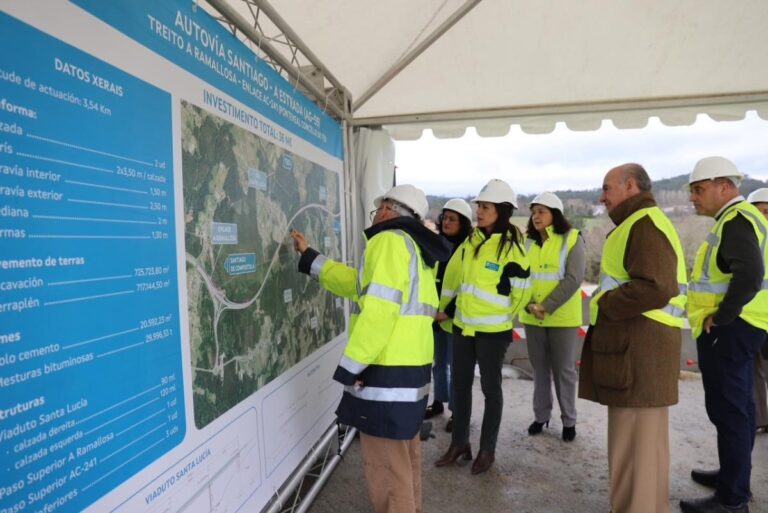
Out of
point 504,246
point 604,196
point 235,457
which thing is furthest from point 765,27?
point 235,457

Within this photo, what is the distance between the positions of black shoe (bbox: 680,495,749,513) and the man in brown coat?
1.69 feet

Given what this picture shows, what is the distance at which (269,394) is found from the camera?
2.08 m

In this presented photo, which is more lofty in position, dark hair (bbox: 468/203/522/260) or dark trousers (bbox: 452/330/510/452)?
dark hair (bbox: 468/203/522/260)

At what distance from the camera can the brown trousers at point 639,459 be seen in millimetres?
2092

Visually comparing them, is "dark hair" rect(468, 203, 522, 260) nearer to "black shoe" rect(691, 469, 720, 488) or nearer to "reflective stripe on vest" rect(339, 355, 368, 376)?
"reflective stripe on vest" rect(339, 355, 368, 376)

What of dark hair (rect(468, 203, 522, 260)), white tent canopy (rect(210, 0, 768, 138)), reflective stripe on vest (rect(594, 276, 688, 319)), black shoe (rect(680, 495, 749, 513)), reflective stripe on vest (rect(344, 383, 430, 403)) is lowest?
black shoe (rect(680, 495, 749, 513))

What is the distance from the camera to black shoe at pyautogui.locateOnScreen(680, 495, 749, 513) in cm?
242

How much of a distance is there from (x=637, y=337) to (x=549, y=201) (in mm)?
1625

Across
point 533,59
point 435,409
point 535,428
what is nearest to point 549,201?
point 533,59

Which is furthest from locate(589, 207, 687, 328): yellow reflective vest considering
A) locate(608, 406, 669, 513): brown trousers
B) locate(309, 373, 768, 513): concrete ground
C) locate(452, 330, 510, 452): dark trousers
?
locate(309, 373, 768, 513): concrete ground

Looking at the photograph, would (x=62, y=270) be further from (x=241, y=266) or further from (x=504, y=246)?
(x=504, y=246)

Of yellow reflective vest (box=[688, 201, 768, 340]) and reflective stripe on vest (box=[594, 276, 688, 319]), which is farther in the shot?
yellow reflective vest (box=[688, 201, 768, 340])

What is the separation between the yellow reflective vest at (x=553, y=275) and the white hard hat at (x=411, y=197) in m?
1.66

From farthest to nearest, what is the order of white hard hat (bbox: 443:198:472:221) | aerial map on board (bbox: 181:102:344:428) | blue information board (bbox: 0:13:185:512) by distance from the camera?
1. white hard hat (bbox: 443:198:472:221)
2. aerial map on board (bbox: 181:102:344:428)
3. blue information board (bbox: 0:13:185:512)
